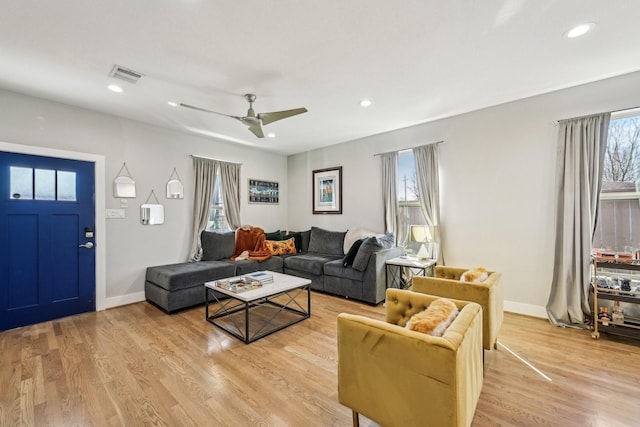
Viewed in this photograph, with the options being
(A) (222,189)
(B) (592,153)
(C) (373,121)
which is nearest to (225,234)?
(A) (222,189)

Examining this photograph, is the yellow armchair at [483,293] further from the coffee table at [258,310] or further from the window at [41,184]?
the window at [41,184]

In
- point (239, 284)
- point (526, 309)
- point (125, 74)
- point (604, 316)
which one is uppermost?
point (125, 74)

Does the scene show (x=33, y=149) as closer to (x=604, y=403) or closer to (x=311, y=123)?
(x=311, y=123)

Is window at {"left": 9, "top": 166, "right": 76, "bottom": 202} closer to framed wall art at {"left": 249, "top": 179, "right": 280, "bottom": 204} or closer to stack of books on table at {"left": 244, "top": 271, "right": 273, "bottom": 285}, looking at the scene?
stack of books on table at {"left": 244, "top": 271, "right": 273, "bottom": 285}

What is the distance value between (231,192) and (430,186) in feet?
11.5

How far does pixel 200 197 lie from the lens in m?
4.67

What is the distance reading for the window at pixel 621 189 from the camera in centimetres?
289

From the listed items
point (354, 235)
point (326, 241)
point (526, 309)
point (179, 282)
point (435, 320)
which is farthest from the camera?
point (326, 241)

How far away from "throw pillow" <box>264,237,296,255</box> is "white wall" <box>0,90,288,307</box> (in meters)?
1.37

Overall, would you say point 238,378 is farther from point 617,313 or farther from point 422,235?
point 617,313

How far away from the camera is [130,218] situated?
397 centimetres

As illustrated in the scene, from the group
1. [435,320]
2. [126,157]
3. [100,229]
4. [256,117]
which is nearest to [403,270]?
[435,320]

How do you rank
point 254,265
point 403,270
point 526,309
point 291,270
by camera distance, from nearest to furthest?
point 526,309 < point 403,270 < point 254,265 < point 291,270

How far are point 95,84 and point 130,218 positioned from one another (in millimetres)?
1833
